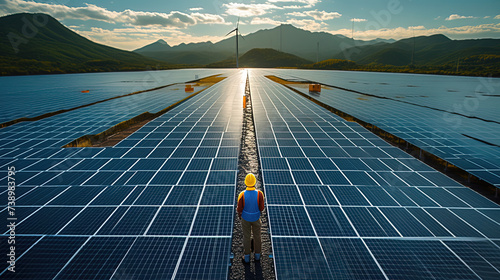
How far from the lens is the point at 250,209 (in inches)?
192

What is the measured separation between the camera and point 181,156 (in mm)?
10844

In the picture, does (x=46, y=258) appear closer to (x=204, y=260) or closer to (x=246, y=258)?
(x=204, y=260)

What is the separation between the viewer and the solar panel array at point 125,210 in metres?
4.89

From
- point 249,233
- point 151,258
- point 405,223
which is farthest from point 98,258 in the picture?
point 405,223

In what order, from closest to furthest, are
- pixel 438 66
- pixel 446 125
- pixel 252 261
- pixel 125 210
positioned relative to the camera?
pixel 252 261 < pixel 125 210 < pixel 446 125 < pixel 438 66

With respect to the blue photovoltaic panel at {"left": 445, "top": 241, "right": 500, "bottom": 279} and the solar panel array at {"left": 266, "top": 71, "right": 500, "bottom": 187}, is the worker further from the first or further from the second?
the solar panel array at {"left": 266, "top": 71, "right": 500, "bottom": 187}

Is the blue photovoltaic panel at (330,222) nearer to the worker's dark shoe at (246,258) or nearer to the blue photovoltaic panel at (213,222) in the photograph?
the worker's dark shoe at (246,258)

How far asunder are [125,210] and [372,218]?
6398 mm

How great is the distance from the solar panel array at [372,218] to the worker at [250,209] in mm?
637

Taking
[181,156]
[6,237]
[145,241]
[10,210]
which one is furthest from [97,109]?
[145,241]

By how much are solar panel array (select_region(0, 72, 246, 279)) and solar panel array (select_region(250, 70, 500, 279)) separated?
58.2 inches

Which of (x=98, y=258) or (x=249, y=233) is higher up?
(x=249, y=233)

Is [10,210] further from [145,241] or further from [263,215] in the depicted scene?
[263,215]

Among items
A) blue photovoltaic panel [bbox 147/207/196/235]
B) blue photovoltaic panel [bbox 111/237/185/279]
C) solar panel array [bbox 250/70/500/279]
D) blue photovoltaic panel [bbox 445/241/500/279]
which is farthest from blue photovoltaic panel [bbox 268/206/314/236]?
blue photovoltaic panel [bbox 445/241/500/279]
